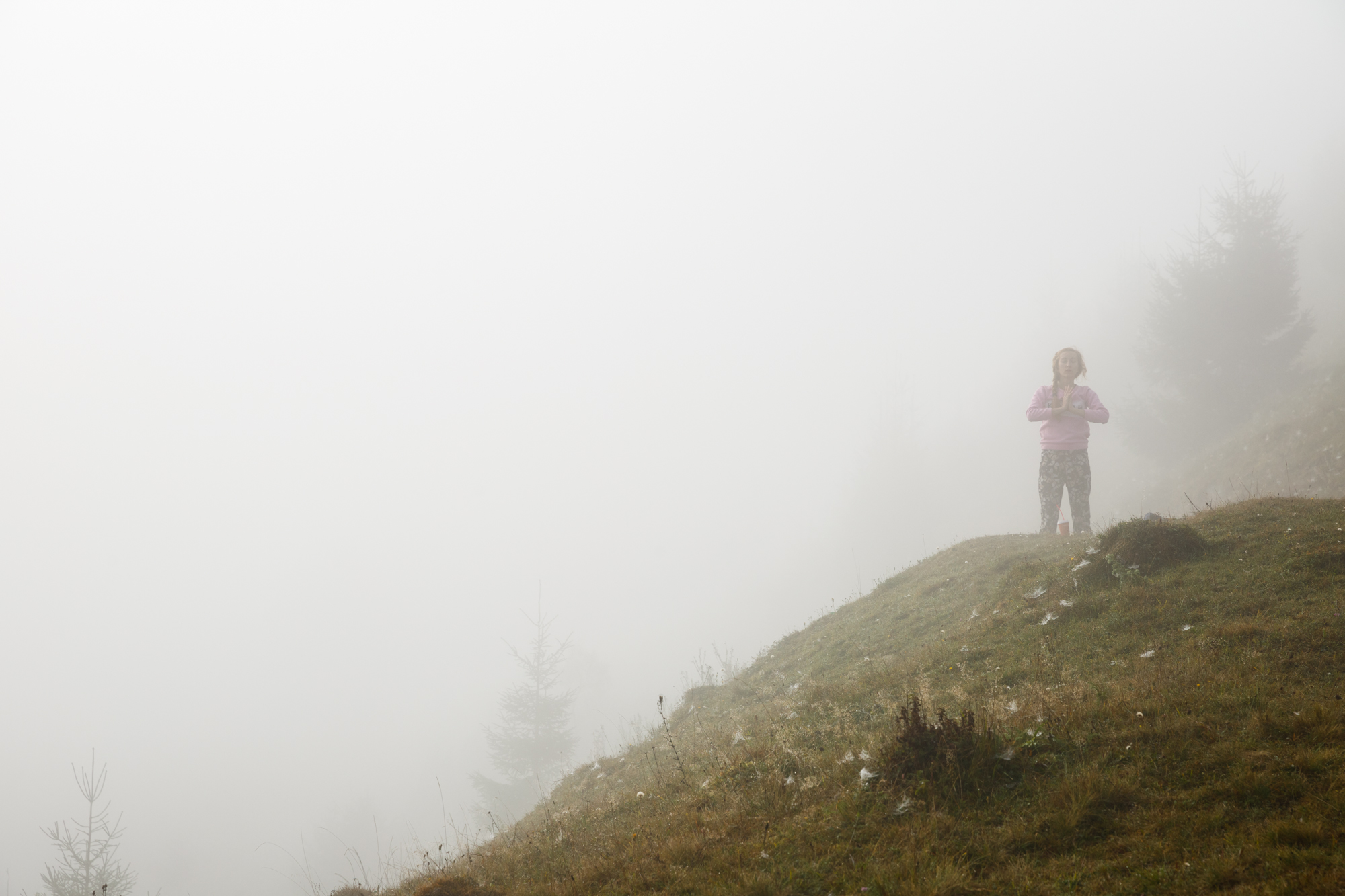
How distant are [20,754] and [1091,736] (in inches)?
5050

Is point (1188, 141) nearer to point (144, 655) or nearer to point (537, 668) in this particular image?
point (537, 668)

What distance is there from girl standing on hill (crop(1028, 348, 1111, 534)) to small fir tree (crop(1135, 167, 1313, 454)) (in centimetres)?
1969

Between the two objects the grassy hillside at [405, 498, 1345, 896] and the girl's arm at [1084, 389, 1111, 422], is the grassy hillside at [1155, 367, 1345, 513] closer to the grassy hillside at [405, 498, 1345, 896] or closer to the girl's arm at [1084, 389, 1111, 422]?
the girl's arm at [1084, 389, 1111, 422]

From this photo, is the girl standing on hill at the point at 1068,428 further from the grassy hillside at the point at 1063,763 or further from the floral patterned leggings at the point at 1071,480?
the grassy hillside at the point at 1063,763

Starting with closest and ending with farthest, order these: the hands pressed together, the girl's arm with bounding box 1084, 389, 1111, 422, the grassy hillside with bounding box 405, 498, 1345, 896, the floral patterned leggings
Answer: the grassy hillside with bounding box 405, 498, 1345, 896 → the girl's arm with bounding box 1084, 389, 1111, 422 → the hands pressed together → the floral patterned leggings

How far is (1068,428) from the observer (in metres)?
14.3

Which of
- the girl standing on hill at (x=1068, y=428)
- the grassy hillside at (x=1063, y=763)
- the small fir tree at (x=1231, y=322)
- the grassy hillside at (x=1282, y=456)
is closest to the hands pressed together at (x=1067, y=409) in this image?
the girl standing on hill at (x=1068, y=428)

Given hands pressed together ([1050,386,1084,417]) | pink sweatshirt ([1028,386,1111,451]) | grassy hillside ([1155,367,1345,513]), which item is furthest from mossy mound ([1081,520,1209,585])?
grassy hillside ([1155,367,1345,513])

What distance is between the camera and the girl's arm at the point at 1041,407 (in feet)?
46.0

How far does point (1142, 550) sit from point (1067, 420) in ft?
21.8

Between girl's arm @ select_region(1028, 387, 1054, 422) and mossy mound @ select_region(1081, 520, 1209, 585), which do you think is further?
girl's arm @ select_region(1028, 387, 1054, 422)

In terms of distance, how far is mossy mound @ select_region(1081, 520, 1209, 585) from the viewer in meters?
8.38

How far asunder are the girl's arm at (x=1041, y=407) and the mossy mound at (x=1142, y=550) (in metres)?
5.15

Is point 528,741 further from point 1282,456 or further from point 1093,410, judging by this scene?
point 1282,456
